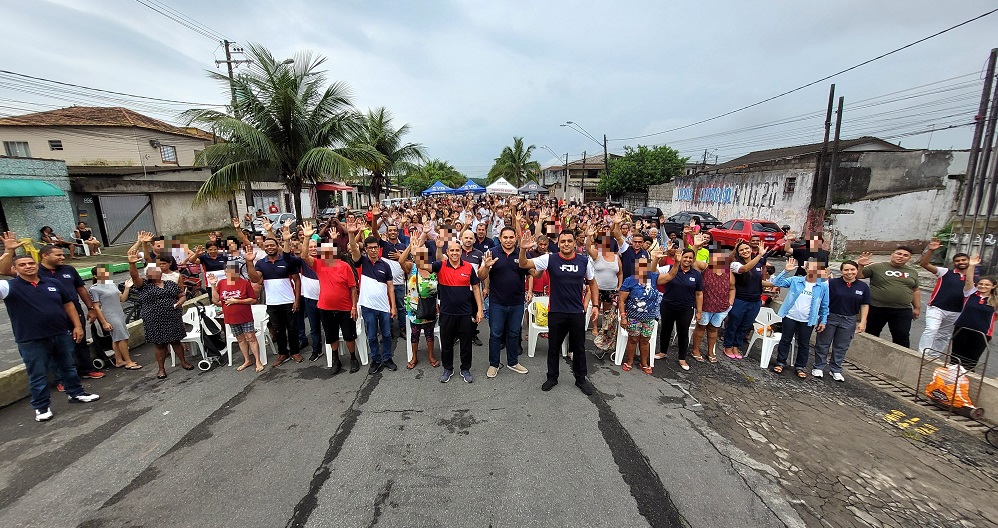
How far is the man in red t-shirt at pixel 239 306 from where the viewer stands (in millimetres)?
4863

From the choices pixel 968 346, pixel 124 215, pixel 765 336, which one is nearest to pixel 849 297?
pixel 765 336

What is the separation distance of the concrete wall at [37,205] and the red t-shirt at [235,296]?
1390 centimetres

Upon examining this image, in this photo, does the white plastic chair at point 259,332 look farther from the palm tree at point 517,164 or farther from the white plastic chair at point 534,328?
the palm tree at point 517,164

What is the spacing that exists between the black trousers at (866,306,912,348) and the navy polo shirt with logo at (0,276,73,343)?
379 inches

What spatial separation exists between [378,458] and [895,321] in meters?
6.56

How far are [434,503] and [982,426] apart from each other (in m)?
5.40

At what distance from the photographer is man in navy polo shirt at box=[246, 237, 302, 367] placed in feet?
16.1

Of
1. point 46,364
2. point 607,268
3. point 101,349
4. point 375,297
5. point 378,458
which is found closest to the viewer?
point 378,458

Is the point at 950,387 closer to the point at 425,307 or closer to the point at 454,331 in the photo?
the point at 454,331

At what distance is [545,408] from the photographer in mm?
4043

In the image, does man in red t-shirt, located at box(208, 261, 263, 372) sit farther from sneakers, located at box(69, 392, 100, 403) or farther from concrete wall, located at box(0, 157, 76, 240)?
concrete wall, located at box(0, 157, 76, 240)

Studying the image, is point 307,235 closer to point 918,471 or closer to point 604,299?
point 604,299

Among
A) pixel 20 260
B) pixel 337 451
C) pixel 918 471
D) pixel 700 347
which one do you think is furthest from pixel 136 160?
pixel 918 471

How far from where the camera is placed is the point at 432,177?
191 ft
